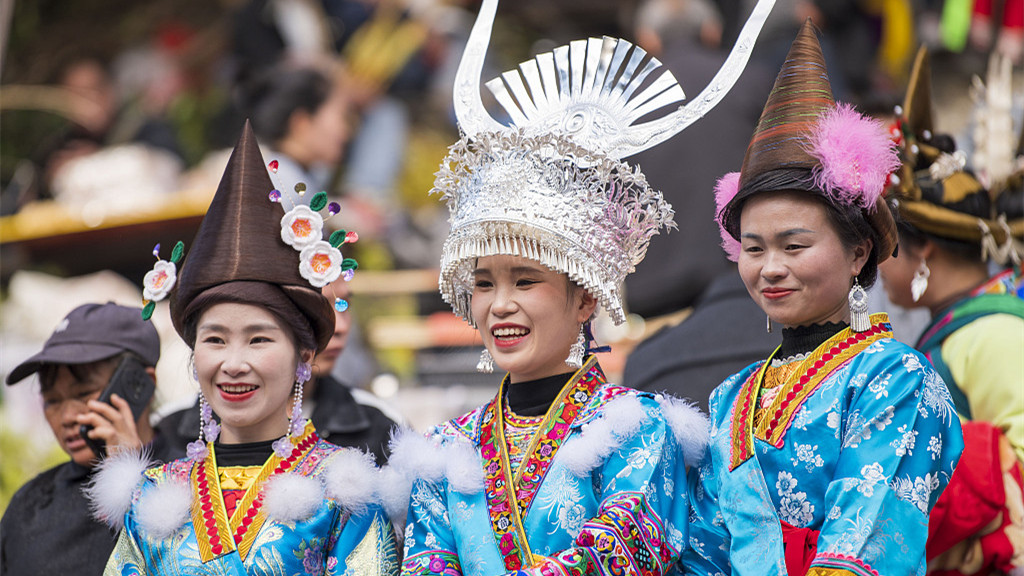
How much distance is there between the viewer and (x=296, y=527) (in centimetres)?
335

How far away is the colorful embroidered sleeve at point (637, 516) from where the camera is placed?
295cm

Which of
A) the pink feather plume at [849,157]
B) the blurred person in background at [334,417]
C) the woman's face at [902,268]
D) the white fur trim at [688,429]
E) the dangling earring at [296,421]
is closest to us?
the pink feather plume at [849,157]

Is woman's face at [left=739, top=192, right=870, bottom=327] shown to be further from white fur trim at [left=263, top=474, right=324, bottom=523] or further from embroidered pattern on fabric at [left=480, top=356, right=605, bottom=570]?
white fur trim at [left=263, top=474, right=324, bottom=523]

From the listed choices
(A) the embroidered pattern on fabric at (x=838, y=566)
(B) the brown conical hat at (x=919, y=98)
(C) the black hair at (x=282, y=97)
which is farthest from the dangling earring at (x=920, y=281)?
(C) the black hair at (x=282, y=97)

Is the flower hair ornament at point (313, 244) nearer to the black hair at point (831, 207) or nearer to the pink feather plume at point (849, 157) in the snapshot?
the black hair at point (831, 207)

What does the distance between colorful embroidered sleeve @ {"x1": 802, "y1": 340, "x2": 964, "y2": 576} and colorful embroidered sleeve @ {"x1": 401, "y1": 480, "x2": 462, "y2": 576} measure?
973 millimetres

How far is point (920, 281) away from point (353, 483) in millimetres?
1969

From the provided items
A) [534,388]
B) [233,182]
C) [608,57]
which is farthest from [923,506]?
[233,182]

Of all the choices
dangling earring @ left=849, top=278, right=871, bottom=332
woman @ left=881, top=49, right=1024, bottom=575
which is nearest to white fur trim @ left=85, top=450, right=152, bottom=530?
dangling earring @ left=849, top=278, right=871, bottom=332

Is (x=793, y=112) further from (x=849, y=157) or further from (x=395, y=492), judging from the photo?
(x=395, y=492)

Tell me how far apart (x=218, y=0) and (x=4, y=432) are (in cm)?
659

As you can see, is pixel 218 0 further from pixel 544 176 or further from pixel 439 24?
pixel 544 176

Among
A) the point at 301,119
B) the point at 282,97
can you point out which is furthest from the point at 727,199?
the point at 282,97

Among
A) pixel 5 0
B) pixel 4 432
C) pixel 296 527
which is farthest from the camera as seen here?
pixel 5 0
